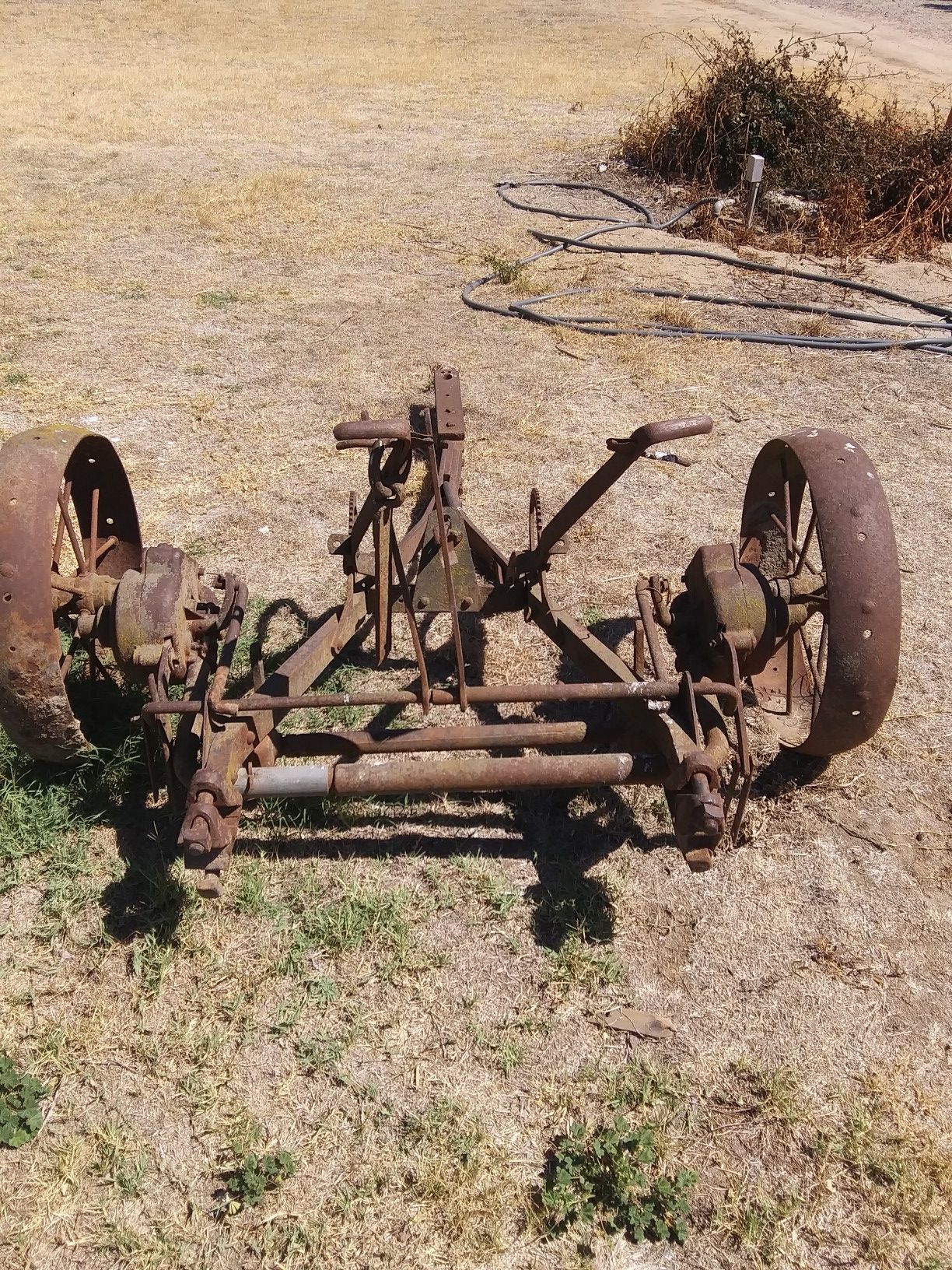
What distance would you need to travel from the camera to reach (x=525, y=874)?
3258 millimetres

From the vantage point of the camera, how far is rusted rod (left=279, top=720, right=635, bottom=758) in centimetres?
289

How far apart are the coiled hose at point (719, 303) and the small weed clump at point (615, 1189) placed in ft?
21.1

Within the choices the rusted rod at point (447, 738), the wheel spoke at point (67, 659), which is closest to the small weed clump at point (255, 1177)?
the rusted rod at point (447, 738)

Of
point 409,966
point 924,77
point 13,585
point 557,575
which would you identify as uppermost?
point 924,77

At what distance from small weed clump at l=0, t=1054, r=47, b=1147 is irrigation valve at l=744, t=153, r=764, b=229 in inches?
395

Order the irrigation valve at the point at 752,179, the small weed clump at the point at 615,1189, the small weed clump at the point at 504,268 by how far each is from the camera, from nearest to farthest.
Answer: the small weed clump at the point at 615,1189 → the small weed clump at the point at 504,268 → the irrigation valve at the point at 752,179

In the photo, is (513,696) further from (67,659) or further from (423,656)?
(67,659)

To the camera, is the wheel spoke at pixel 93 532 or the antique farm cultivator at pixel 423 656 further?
the wheel spoke at pixel 93 532

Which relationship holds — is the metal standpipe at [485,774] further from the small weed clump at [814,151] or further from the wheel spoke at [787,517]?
the small weed clump at [814,151]

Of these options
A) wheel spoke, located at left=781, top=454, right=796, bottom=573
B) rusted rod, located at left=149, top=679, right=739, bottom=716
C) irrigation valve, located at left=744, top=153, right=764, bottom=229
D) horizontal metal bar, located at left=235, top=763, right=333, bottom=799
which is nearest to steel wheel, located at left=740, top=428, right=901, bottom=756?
wheel spoke, located at left=781, top=454, right=796, bottom=573

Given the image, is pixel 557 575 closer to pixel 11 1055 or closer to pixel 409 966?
pixel 409 966

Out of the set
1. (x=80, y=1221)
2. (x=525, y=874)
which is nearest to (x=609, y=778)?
(x=525, y=874)

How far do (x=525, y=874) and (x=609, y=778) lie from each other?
0.63 m

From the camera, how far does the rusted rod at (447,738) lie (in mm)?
2895
